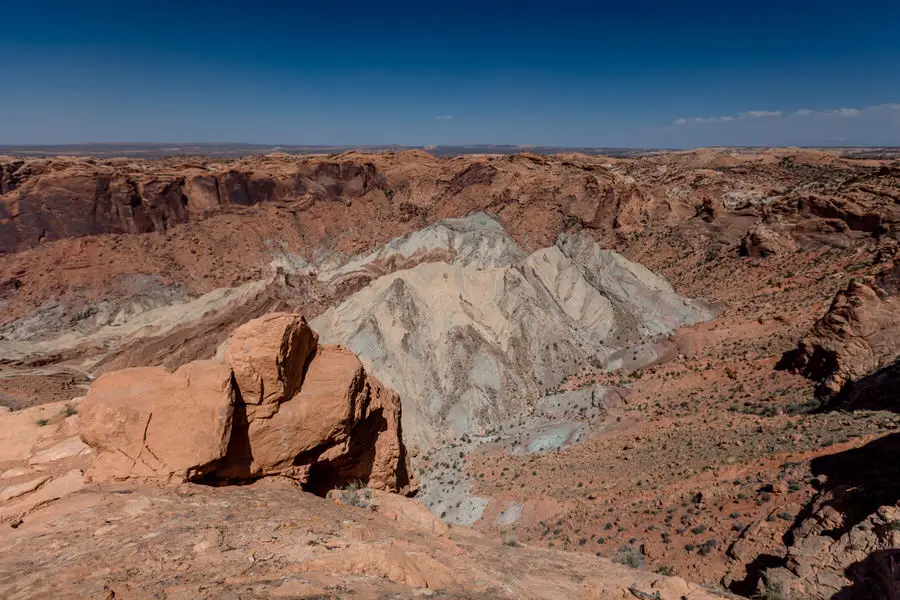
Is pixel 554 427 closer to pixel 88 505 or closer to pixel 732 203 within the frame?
pixel 88 505

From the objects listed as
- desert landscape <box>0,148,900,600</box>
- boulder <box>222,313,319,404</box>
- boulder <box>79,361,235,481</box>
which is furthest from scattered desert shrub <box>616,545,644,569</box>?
boulder <box>79,361,235,481</box>

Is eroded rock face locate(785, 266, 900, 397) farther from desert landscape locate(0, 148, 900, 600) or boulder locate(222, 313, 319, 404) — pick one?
boulder locate(222, 313, 319, 404)

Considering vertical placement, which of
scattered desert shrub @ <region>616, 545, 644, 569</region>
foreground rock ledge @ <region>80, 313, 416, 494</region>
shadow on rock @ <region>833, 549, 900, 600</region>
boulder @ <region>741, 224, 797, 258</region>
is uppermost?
boulder @ <region>741, 224, 797, 258</region>

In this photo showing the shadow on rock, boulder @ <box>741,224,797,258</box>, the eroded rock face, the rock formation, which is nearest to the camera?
the shadow on rock

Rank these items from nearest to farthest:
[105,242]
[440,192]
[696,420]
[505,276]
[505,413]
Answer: [696,420] < [505,413] < [505,276] < [105,242] < [440,192]

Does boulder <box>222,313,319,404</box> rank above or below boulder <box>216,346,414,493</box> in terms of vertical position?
above

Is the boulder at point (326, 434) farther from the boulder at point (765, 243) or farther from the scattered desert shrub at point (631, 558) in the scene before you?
the boulder at point (765, 243)

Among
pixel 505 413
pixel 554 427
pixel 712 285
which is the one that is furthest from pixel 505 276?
pixel 712 285
